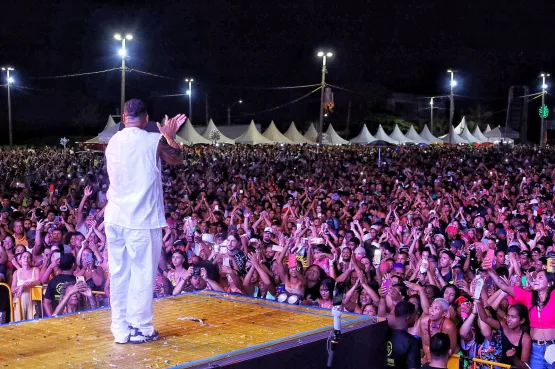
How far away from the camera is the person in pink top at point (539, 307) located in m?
7.17

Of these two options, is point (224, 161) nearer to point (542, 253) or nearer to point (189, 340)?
point (542, 253)

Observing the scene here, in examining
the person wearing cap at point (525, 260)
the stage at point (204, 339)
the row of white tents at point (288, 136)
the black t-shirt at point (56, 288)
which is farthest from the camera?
the row of white tents at point (288, 136)

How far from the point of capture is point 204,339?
5.54m

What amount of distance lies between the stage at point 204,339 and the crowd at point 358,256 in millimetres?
752

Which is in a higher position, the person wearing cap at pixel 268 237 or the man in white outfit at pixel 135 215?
the man in white outfit at pixel 135 215

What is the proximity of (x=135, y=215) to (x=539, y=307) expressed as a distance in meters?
4.16

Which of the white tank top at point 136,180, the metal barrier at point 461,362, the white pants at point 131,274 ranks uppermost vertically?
the white tank top at point 136,180

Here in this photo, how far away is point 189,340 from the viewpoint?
5504 mm

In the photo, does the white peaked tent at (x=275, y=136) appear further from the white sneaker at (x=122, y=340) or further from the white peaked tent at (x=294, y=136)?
the white sneaker at (x=122, y=340)

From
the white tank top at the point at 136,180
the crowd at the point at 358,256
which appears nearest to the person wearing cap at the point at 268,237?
the crowd at the point at 358,256

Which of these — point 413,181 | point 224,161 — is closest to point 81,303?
point 413,181

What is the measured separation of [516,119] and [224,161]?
53.6 m

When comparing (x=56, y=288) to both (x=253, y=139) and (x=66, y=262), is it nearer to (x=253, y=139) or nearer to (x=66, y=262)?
(x=66, y=262)

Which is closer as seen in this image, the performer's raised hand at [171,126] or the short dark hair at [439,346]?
the performer's raised hand at [171,126]
